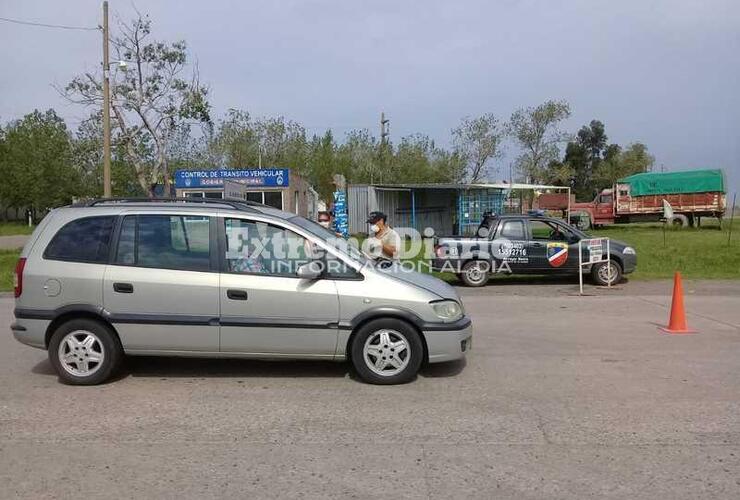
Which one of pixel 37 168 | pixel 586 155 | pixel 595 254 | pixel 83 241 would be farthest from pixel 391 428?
pixel 586 155

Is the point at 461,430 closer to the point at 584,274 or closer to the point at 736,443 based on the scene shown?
the point at 736,443

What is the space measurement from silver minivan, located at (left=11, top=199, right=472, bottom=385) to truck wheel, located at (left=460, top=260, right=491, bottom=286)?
8188 mm

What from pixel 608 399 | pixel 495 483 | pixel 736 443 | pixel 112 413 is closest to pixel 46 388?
pixel 112 413

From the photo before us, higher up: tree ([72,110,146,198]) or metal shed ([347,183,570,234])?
tree ([72,110,146,198])

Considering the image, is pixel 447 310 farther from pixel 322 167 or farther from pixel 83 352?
pixel 322 167

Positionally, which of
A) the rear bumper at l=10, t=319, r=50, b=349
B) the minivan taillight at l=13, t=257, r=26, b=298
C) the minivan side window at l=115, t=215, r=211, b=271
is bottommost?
the rear bumper at l=10, t=319, r=50, b=349

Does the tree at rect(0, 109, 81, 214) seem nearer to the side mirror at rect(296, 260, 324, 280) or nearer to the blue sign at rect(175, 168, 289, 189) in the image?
the blue sign at rect(175, 168, 289, 189)

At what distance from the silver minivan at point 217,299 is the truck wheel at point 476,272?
819cm

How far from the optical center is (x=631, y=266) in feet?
46.0

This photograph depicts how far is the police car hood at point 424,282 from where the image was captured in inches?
235

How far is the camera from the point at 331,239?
6.32 meters

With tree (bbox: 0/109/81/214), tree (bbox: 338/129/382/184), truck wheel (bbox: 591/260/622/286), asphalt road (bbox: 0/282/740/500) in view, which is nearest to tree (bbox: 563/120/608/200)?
tree (bbox: 338/129/382/184)

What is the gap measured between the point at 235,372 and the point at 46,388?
5.65ft

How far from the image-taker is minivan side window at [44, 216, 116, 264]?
596 centimetres
